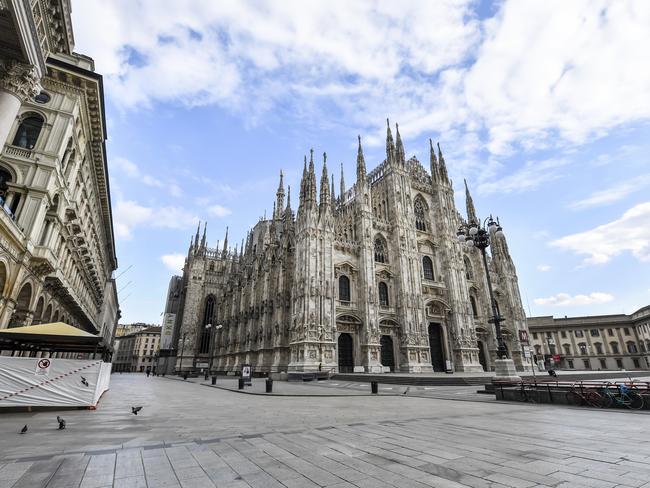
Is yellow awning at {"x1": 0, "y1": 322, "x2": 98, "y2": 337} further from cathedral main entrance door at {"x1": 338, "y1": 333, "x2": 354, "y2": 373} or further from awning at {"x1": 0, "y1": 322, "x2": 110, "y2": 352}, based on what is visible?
cathedral main entrance door at {"x1": 338, "y1": 333, "x2": 354, "y2": 373}

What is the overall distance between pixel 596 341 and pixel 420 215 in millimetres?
50396

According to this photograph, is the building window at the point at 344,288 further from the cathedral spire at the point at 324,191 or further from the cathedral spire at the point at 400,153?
the cathedral spire at the point at 400,153

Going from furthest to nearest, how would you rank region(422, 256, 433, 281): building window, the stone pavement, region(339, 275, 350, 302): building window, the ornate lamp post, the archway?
region(422, 256, 433, 281): building window → the archway → region(339, 275, 350, 302): building window → the ornate lamp post → the stone pavement

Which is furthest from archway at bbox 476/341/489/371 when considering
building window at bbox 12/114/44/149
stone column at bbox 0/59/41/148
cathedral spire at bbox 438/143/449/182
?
building window at bbox 12/114/44/149

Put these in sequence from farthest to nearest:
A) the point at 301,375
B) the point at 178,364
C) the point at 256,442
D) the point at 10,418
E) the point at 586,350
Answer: the point at 586,350 → the point at 178,364 → the point at 301,375 → the point at 10,418 → the point at 256,442

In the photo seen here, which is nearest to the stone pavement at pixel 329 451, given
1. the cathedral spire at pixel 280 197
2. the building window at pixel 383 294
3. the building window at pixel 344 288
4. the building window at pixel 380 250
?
the building window at pixel 344 288

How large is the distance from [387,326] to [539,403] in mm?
21652

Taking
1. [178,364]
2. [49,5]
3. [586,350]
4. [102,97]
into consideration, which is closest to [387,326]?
[102,97]

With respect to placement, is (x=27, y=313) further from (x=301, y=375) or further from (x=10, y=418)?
(x=301, y=375)

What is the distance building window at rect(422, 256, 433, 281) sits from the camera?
127 feet

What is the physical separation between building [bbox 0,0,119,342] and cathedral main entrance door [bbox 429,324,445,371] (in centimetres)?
3322

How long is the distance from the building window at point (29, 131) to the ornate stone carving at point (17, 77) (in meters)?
6.58

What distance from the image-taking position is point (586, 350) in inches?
2430

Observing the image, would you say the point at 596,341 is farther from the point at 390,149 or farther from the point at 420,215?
the point at 390,149
